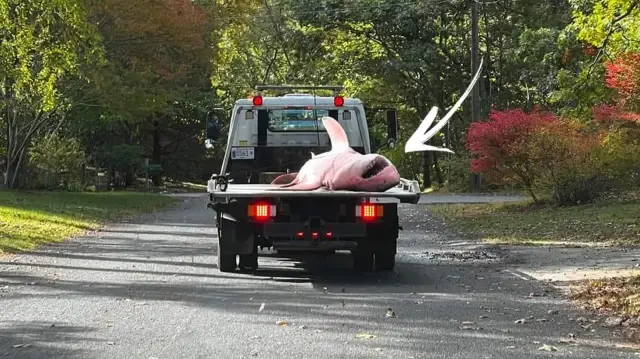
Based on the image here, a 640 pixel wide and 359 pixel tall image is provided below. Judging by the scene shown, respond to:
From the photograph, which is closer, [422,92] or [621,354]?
[621,354]

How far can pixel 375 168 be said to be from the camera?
1009 cm

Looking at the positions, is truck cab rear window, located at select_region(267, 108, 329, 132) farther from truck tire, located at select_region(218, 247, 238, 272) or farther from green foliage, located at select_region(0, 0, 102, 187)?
green foliage, located at select_region(0, 0, 102, 187)

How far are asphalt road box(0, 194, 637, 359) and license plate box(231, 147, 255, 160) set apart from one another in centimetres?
149

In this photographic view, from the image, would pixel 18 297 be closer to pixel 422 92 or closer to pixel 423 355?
pixel 423 355

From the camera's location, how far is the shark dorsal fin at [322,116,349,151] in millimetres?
11375

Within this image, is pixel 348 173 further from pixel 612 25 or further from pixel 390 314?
pixel 612 25

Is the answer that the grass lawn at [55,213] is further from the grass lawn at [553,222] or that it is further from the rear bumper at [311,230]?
the grass lawn at [553,222]

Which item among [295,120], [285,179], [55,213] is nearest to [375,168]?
[285,179]

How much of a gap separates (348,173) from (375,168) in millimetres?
333

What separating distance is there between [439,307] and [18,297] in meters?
4.42

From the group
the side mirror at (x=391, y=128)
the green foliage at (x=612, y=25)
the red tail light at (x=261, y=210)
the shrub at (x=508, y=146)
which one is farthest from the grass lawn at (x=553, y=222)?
the red tail light at (x=261, y=210)

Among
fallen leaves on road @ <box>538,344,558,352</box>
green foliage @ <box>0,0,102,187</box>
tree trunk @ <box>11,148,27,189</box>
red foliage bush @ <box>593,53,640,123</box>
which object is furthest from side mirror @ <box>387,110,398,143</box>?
tree trunk @ <box>11,148,27,189</box>

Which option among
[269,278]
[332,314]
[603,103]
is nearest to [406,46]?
[603,103]

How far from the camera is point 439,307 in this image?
8.59 m
